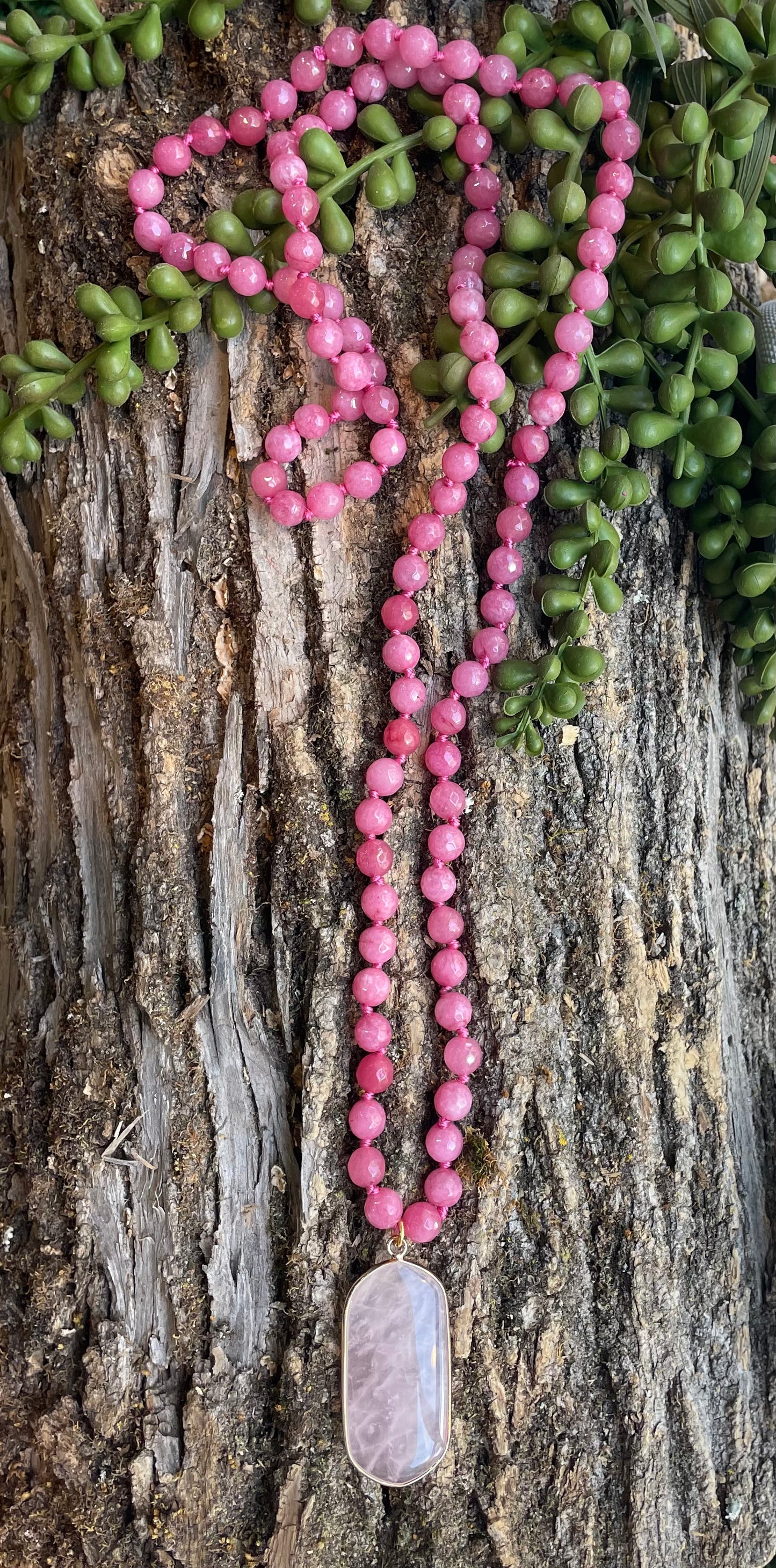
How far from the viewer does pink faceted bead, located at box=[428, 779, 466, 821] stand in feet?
2.94

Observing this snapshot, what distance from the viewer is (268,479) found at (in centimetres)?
87

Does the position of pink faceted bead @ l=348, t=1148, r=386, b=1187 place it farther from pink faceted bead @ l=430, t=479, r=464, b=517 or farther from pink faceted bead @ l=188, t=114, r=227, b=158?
pink faceted bead @ l=188, t=114, r=227, b=158

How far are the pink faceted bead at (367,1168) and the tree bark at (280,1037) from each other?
0.08 ft

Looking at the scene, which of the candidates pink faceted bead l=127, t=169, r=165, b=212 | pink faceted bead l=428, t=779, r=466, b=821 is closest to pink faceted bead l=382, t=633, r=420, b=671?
pink faceted bead l=428, t=779, r=466, b=821

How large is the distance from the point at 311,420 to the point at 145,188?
23cm

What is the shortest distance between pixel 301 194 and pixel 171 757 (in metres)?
0.48

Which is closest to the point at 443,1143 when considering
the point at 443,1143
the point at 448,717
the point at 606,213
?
the point at 443,1143

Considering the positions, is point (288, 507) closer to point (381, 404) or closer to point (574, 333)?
point (381, 404)

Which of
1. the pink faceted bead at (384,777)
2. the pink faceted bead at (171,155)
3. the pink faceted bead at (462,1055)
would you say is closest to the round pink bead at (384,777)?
the pink faceted bead at (384,777)

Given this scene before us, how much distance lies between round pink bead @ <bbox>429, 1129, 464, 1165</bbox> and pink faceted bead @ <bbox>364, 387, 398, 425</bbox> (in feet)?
2.00

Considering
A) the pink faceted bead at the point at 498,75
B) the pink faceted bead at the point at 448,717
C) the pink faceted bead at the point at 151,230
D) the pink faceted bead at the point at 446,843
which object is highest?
the pink faceted bead at the point at 498,75

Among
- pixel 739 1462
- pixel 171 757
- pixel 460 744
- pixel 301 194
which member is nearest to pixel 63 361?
pixel 301 194

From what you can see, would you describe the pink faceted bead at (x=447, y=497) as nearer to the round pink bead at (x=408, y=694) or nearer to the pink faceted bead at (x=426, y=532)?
the pink faceted bead at (x=426, y=532)

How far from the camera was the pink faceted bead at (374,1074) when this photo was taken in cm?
87
